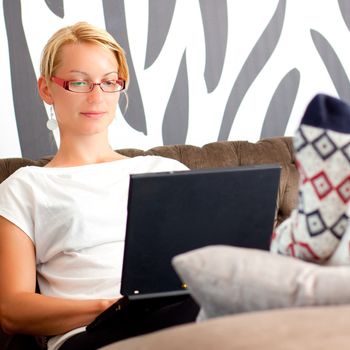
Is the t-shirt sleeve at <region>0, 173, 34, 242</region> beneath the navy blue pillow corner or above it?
beneath

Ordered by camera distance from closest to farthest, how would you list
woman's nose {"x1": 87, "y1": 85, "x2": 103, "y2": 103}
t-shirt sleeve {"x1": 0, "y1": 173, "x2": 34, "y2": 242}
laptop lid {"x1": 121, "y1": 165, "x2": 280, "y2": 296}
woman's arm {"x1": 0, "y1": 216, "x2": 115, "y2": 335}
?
1. laptop lid {"x1": 121, "y1": 165, "x2": 280, "y2": 296}
2. woman's arm {"x1": 0, "y1": 216, "x2": 115, "y2": 335}
3. t-shirt sleeve {"x1": 0, "y1": 173, "x2": 34, "y2": 242}
4. woman's nose {"x1": 87, "y1": 85, "x2": 103, "y2": 103}

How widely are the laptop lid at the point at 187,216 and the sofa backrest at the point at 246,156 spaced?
0.81m

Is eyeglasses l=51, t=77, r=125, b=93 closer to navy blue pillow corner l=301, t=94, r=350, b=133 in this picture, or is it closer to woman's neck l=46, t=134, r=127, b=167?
woman's neck l=46, t=134, r=127, b=167

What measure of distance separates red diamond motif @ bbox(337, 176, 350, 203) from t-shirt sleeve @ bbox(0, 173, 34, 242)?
101cm

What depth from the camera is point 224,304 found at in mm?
1036

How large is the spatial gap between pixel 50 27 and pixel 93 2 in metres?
0.18

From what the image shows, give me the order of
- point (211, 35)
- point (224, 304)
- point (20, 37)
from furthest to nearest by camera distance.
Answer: point (211, 35) → point (20, 37) → point (224, 304)

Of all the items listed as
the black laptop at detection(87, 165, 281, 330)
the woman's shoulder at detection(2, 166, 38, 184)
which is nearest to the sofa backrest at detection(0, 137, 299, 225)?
the woman's shoulder at detection(2, 166, 38, 184)

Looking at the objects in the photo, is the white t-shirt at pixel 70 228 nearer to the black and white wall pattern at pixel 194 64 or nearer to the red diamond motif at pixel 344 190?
the black and white wall pattern at pixel 194 64

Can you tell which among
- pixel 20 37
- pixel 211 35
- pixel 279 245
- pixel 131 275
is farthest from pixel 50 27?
pixel 279 245

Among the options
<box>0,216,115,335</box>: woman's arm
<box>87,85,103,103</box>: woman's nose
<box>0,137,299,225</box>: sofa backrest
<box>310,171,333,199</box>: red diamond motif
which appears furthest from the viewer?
<box>0,137,299,225</box>: sofa backrest

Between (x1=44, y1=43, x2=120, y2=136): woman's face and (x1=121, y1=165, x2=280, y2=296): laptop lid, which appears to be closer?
(x1=121, y1=165, x2=280, y2=296): laptop lid

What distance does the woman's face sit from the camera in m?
2.15

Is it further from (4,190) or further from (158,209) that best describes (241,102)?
(158,209)
